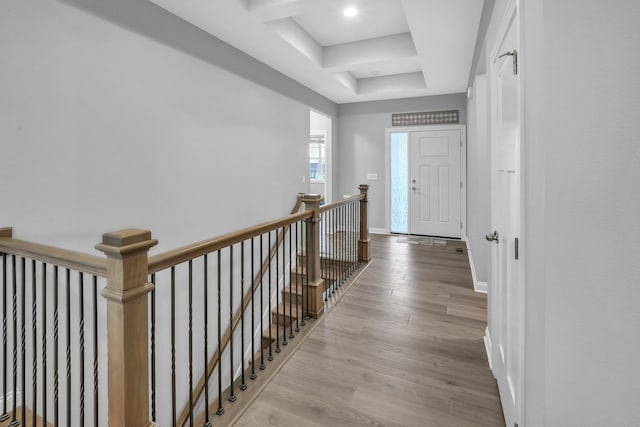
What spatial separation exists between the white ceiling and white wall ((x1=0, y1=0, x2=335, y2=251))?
0.26 m

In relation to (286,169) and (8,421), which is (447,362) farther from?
(286,169)

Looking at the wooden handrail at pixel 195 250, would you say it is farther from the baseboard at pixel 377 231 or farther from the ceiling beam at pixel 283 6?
the baseboard at pixel 377 231

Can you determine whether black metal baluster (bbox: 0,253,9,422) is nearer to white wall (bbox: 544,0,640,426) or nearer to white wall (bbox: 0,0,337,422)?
white wall (bbox: 0,0,337,422)

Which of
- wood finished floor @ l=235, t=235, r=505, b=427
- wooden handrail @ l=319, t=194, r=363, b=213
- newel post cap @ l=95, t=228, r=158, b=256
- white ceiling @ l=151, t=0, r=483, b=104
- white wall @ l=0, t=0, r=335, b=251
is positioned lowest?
wood finished floor @ l=235, t=235, r=505, b=427

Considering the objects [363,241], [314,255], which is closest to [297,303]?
[314,255]

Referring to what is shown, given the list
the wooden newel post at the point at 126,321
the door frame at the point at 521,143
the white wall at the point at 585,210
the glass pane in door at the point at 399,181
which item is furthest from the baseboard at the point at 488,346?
the glass pane in door at the point at 399,181

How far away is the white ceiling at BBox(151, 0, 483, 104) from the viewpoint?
2703 millimetres

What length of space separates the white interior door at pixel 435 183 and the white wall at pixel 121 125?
130 inches

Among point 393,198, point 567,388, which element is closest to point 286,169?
point 393,198

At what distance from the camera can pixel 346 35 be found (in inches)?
155

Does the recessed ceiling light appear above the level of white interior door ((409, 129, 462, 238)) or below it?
above

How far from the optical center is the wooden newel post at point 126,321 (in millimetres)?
1069

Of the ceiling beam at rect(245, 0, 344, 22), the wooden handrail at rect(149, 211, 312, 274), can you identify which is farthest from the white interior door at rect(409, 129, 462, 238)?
the wooden handrail at rect(149, 211, 312, 274)

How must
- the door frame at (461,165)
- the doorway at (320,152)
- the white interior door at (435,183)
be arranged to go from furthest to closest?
the doorway at (320,152) < the white interior door at (435,183) < the door frame at (461,165)
